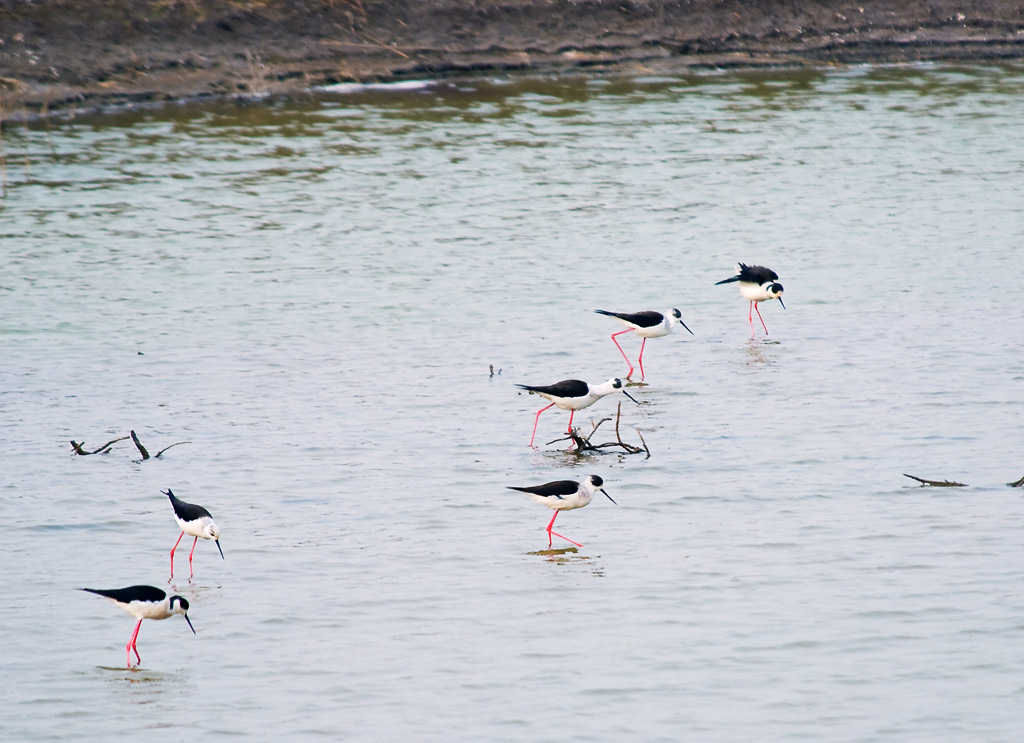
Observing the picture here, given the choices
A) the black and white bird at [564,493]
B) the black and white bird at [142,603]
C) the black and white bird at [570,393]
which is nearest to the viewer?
the black and white bird at [142,603]

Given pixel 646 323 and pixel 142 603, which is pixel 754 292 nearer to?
pixel 646 323

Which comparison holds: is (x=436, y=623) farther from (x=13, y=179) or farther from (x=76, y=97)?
(x=76, y=97)

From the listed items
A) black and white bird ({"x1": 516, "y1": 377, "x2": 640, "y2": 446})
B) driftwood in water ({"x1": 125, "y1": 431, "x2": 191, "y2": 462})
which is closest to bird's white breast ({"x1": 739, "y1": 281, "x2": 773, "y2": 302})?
black and white bird ({"x1": 516, "y1": 377, "x2": 640, "y2": 446})

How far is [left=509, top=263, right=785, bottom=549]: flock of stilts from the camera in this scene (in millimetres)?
10133

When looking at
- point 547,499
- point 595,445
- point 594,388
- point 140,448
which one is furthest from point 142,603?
point 594,388

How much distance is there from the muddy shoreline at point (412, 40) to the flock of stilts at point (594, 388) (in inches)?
581

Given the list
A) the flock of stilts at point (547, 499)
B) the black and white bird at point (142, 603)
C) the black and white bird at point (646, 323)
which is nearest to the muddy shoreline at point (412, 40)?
the black and white bird at point (646, 323)

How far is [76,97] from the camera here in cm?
2848

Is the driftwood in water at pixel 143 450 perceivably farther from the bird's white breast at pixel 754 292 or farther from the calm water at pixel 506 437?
the bird's white breast at pixel 754 292

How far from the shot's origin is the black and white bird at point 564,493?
33.0ft

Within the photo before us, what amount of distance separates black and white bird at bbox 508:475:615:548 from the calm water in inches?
10.3

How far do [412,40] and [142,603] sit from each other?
24452 millimetres

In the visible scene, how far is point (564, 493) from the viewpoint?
10.1 metres

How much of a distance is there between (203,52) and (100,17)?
2.10m
